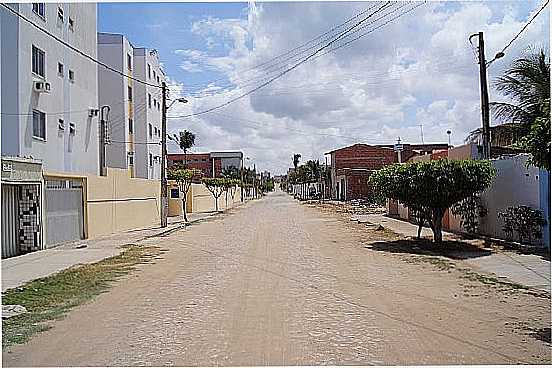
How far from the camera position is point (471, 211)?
23.2m

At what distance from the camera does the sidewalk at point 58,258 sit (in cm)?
1521

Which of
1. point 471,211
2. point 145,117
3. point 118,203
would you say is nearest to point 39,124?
point 118,203

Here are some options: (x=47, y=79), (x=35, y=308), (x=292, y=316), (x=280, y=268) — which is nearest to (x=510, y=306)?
(x=292, y=316)

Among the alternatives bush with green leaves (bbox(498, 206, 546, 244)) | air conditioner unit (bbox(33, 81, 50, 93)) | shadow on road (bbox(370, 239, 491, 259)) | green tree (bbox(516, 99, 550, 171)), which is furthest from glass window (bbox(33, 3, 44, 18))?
green tree (bbox(516, 99, 550, 171))

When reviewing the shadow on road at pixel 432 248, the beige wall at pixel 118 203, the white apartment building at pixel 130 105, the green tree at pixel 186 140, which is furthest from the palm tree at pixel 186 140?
the shadow on road at pixel 432 248

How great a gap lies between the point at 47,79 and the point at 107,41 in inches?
910

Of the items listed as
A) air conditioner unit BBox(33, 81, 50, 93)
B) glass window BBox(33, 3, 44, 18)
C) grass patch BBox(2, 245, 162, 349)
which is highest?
glass window BBox(33, 3, 44, 18)

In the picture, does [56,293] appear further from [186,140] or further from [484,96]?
[186,140]

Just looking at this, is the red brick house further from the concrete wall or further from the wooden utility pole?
the wooden utility pole

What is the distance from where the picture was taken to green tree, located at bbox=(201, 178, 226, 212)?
63.5 meters

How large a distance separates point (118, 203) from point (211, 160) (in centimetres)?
10445

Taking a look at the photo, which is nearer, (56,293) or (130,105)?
(56,293)

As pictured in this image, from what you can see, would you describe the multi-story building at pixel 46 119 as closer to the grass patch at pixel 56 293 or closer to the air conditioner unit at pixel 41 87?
the air conditioner unit at pixel 41 87

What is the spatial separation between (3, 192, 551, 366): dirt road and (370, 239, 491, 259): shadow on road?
305 cm
